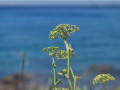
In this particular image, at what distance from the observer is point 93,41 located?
78.1 ft

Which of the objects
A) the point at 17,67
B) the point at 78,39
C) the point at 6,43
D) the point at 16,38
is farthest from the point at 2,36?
the point at 17,67

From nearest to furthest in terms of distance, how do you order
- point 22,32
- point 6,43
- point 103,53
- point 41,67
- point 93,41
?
point 41,67 < point 103,53 < point 6,43 < point 93,41 < point 22,32

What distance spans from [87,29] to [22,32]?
215 inches

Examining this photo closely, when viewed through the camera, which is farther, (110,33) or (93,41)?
(110,33)

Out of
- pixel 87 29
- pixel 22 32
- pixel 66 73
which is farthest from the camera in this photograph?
pixel 87 29

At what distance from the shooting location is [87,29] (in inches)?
1193

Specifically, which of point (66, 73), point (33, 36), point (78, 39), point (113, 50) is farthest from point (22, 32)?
point (66, 73)

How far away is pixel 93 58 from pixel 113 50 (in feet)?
12.8

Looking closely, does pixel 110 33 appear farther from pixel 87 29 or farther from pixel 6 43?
pixel 6 43

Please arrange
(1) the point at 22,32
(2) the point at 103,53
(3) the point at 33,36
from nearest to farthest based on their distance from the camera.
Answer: (2) the point at 103,53 → (3) the point at 33,36 → (1) the point at 22,32

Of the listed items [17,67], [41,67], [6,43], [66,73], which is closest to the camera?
[66,73]

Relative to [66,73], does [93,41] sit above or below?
above

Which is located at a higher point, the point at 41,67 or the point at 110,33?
the point at 110,33

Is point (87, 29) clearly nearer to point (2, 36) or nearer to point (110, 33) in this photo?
point (110, 33)
